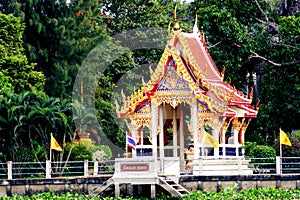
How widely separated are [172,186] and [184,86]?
12.2ft

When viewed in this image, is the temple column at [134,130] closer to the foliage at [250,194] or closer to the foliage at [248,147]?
the foliage at [248,147]

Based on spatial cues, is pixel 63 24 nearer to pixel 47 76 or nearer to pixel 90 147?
pixel 47 76

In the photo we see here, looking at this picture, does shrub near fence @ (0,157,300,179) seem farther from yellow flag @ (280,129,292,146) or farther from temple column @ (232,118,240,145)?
temple column @ (232,118,240,145)

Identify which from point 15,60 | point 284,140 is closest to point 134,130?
point 284,140

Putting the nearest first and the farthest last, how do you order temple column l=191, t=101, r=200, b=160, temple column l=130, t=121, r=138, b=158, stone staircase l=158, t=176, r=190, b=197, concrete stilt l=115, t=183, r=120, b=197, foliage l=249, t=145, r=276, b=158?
stone staircase l=158, t=176, r=190, b=197, concrete stilt l=115, t=183, r=120, b=197, temple column l=191, t=101, r=200, b=160, foliage l=249, t=145, r=276, b=158, temple column l=130, t=121, r=138, b=158

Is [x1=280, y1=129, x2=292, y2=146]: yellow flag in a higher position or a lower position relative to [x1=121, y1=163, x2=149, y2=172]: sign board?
higher

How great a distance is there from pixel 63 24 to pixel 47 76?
2628mm

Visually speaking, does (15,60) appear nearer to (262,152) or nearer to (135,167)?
(135,167)

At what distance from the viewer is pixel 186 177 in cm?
2662

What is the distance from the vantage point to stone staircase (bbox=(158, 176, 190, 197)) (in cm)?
2559

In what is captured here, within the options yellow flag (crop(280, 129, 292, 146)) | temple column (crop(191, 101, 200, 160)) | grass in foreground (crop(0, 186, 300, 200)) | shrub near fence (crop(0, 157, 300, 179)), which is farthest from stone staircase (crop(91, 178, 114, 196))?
yellow flag (crop(280, 129, 292, 146))

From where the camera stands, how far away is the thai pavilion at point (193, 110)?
27438 millimetres

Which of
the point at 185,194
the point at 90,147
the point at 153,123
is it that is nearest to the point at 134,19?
the point at 90,147

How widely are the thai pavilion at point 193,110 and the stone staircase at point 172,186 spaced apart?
1.29 ft
